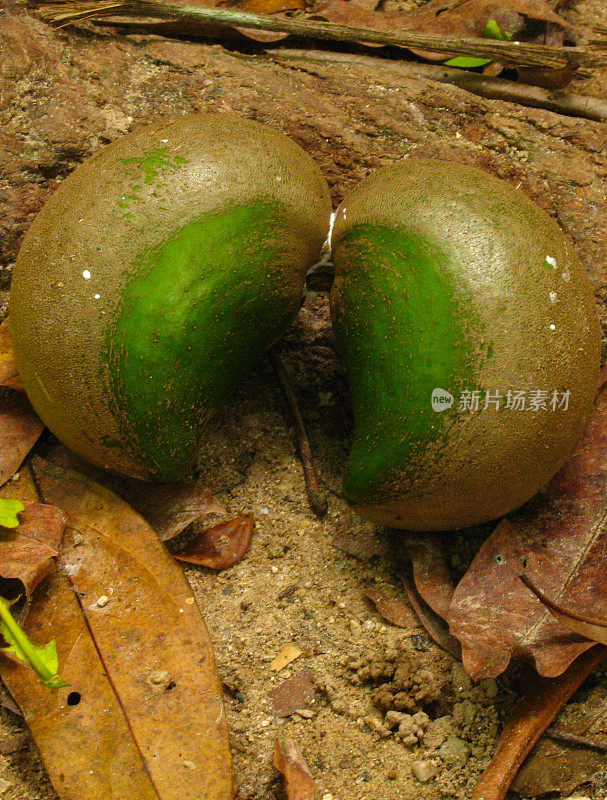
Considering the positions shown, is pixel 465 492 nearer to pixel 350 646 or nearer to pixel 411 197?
pixel 350 646

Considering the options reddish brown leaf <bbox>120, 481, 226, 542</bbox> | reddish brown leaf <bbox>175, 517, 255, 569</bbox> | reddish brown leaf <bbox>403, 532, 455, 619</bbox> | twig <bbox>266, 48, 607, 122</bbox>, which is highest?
twig <bbox>266, 48, 607, 122</bbox>

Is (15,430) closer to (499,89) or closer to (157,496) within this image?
(157,496)

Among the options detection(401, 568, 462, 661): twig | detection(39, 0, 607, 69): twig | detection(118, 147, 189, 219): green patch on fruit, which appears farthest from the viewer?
detection(39, 0, 607, 69): twig

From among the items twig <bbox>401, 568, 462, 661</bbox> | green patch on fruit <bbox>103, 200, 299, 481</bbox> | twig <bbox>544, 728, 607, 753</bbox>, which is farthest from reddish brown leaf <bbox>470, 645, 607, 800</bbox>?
green patch on fruit <bbox>103, 200, 299, 481</bbox>

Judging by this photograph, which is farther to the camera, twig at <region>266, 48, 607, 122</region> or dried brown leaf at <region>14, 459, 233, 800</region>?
twig at <region>266, 48, 607, 122</region>

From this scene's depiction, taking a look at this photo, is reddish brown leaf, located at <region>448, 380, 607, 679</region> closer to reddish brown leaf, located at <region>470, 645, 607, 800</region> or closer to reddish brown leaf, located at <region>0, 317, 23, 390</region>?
reddish brown leaf, located at <region>470, 645, 607, 800</region>

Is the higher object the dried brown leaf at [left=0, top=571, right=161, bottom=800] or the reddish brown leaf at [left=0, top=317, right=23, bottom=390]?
the reddish brown leaf at [left=0, top=317, right=23, bottom=390]

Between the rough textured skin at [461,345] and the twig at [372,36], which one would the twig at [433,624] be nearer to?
the rough textured skin at [461,345]

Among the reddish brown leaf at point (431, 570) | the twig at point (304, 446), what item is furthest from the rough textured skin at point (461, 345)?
the twig at point (304, 446)

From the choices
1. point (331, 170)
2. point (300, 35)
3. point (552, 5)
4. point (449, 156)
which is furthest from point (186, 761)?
point (552, 5)
